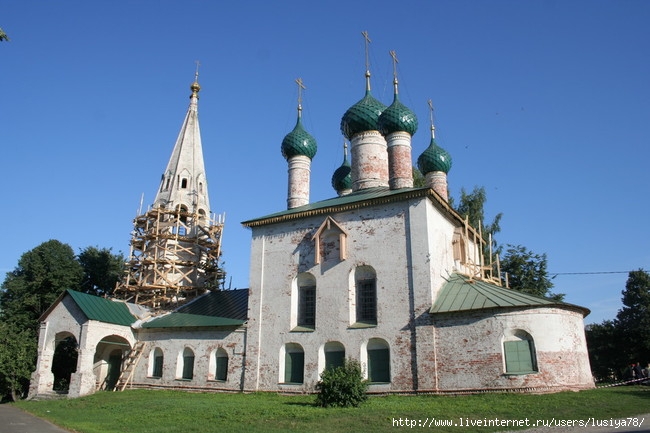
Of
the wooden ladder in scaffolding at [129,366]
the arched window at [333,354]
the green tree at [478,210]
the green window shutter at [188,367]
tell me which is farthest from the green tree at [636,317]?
the wooden ladder in scaffolding at [129,366]

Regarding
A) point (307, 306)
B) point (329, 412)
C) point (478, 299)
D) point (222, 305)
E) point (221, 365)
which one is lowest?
point (329, 412)

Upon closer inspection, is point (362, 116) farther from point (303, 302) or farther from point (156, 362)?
point (156, 362)

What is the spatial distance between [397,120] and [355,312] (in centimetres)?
769

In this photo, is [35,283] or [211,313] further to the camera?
[35,283]

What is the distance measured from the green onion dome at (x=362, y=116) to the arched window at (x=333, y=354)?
8903 millimetres

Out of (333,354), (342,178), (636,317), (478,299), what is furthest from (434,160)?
(636,317)

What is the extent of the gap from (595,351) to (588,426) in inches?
1132

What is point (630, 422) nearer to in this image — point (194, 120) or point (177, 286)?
point (177, 286)

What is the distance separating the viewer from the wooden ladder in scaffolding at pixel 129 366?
70.1ft

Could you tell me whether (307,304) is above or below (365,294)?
below

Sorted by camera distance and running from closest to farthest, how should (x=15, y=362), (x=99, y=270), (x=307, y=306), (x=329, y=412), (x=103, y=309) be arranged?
(x=329, y=412), (x=307, y=306), (x=103, y=309), (x=15, y=362), (x=99, y=270)


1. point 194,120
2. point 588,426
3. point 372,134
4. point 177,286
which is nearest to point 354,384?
point 588,426

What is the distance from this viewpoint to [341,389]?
530 inches

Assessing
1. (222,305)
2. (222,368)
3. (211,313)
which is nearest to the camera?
(222,368)
